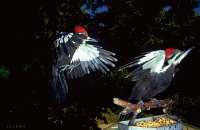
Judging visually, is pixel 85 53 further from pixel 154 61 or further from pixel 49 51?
pixel 154 61

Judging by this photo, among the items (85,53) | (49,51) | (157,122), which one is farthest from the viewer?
(157,122)

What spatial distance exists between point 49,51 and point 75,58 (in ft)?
1.72

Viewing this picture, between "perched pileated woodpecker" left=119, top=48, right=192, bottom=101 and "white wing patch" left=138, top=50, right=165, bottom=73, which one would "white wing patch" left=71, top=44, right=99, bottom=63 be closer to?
"perched pileated woodpecker" left=119, top=48, right=192, bottom=101

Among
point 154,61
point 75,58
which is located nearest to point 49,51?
point 75,58

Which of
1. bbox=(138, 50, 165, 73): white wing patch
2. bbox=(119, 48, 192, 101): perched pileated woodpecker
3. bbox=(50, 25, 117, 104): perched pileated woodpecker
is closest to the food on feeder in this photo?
bbox=(119, 48, 192, 101): perched pileated woodpecker

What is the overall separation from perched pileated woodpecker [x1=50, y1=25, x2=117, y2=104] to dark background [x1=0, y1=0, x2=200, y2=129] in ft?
0.54

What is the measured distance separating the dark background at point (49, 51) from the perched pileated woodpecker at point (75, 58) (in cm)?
17

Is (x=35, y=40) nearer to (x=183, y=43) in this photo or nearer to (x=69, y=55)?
(x=69, y=55)

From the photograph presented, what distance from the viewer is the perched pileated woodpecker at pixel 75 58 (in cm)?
448

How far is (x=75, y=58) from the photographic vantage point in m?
4.71

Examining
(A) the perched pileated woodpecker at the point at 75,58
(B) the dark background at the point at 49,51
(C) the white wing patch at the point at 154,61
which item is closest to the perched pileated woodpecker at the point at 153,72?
(C) the white wing patch at the point at 154,61

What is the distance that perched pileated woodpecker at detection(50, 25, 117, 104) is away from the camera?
14.7 feet

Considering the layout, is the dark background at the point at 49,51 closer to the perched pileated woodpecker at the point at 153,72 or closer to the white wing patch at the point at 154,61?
the perched pileated woodpecker at the point at 153,72

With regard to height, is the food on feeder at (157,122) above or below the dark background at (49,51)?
below
